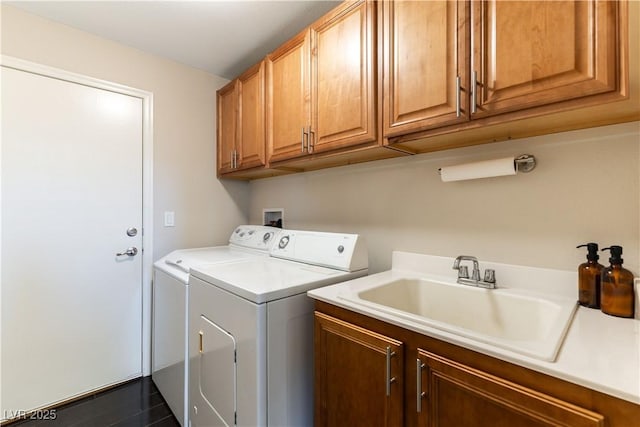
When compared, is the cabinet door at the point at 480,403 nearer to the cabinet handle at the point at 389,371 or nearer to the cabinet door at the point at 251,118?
the cabinet handle at the point at 389,371

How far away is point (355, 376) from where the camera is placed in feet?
3.37

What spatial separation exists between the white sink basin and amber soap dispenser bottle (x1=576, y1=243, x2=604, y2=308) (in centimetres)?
4

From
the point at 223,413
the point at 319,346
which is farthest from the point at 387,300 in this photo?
the point at 223,413

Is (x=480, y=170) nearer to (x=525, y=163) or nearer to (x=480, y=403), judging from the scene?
(x=525, y=163)

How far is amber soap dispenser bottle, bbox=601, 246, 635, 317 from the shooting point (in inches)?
35.5

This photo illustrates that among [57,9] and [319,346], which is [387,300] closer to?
[319,346]

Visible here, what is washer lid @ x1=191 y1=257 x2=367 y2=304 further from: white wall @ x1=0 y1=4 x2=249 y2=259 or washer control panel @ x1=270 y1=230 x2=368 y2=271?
white wall @ x1=0 y1=4 x2=249 y2=259

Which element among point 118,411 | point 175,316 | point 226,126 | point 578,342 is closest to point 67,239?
point 175,316

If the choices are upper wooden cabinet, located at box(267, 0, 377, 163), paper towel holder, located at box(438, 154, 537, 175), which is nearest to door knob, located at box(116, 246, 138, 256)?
upper wooden cabinet, located at box(267, 0, 377, 163)

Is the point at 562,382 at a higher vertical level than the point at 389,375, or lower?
higher

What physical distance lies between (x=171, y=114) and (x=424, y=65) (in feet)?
6.52

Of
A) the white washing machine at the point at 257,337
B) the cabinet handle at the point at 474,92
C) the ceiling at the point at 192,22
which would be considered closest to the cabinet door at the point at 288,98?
the ceiling at the point at 192,22

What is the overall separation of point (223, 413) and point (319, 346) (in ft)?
1.97

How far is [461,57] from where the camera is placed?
40.8 inches
